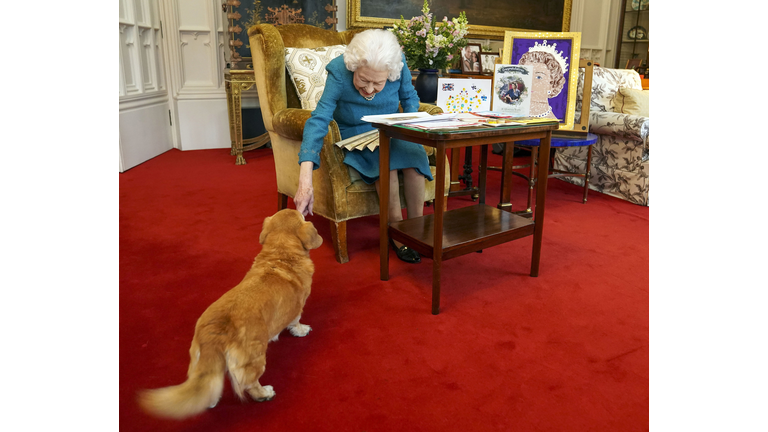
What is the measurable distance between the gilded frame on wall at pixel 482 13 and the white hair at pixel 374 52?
3.64 metres

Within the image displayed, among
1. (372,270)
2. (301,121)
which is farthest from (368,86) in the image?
(372,270)

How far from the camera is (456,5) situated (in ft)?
19.9

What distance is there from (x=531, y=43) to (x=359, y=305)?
2.01 m

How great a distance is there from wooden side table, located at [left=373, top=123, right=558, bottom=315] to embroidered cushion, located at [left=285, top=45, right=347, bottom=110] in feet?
2.81

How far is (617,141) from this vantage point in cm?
363

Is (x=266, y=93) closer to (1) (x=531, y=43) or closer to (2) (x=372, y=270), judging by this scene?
(2) (x=372, y=270)

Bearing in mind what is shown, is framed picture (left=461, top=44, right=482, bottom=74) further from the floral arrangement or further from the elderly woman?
the elderly woman

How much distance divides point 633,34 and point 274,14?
5.09 meters

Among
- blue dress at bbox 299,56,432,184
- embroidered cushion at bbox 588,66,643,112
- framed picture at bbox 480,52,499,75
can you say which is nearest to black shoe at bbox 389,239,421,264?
blue dress at bbox 299,56,432,184

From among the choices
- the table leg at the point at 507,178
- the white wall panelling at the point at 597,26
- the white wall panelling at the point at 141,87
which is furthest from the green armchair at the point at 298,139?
the white wall panelling at the point at 597,26

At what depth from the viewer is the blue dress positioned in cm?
222

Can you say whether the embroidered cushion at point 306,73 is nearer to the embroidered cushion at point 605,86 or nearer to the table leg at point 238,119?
the table leg at point 238,119

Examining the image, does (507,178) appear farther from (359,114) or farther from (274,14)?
(274,14)

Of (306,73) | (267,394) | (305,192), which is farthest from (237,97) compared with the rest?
(267,394)
